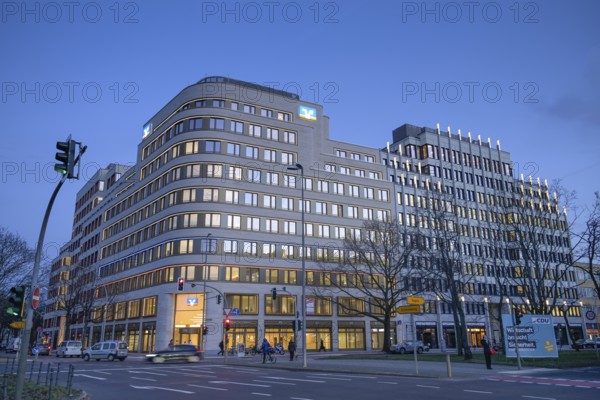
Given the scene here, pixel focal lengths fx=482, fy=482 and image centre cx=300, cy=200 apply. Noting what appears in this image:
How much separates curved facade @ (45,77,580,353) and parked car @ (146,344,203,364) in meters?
13.3

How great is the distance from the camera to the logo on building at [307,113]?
229ft

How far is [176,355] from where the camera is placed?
37375 mm

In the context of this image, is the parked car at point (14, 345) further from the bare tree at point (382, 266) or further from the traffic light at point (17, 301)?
the traffic light at point (17, 301)

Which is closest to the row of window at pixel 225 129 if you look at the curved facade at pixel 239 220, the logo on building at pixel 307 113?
the curved facade at pixel 239 220

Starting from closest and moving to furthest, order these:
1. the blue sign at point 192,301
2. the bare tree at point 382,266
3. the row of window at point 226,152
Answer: the bare tree at point 382,266, the blue sign at point 192,301, the row of window at point 226,152

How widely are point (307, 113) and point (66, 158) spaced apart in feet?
196

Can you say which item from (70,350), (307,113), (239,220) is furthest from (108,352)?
(307,113)

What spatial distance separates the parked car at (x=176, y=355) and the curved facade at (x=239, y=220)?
13.3 m

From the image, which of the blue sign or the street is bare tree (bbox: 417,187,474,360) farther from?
the blue sign

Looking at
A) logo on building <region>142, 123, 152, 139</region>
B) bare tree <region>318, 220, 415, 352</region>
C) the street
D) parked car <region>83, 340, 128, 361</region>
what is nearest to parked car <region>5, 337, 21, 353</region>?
parked car <region>83, 340, 128, 361</region>

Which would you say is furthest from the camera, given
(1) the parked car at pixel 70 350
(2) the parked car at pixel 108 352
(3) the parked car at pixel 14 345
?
(1) the parked car at pixel 70 350

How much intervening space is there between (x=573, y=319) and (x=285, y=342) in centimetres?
5848

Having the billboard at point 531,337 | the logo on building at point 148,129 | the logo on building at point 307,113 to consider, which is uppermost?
the logo on building at point 307,113

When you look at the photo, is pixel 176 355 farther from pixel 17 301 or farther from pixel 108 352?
pixel 17 301
